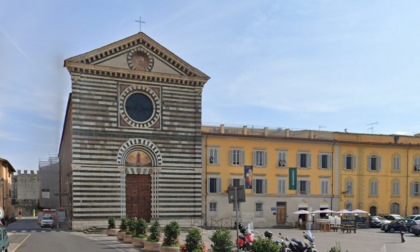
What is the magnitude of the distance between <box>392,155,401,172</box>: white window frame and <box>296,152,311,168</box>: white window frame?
10.4 m

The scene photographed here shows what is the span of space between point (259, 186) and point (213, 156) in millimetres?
5636

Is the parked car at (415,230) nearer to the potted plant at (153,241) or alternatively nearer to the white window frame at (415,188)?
the white window frame at (415,188)

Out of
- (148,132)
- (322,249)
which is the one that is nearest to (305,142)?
(148,132)

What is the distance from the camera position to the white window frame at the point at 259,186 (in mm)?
42625

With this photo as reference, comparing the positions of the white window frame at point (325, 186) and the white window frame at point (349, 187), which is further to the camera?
the white window frame at point (349, 187)

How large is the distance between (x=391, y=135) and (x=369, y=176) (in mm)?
6060

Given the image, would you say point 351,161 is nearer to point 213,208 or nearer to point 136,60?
point 213,208

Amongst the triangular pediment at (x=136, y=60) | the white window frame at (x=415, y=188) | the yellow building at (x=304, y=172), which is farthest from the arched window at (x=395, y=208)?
the triangular pediment at (x=136, y=60)

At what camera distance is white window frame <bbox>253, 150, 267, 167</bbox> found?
4312 centimetres

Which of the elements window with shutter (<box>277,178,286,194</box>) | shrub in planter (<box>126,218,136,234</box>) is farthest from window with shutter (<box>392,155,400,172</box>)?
shrub in planter (<box>126,218,136,234</box>)

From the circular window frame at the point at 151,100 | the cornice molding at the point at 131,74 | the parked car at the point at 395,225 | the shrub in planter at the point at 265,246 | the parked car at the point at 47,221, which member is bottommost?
the parked car at the point at 47,221

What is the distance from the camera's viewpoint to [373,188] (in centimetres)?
4697

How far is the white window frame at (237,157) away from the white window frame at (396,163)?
703 inches

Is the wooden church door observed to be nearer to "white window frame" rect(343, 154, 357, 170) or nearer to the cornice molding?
the cornice molding
